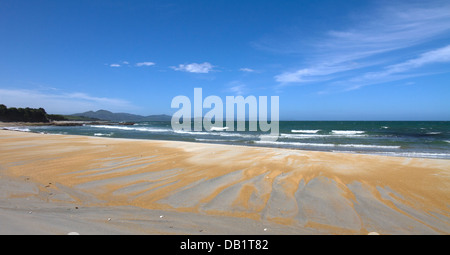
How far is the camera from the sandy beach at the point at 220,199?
11.8 ft

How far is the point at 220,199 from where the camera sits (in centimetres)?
494

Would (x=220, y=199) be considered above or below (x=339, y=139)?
above

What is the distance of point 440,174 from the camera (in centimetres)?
741

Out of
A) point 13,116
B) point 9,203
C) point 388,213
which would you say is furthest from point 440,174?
point 13,116

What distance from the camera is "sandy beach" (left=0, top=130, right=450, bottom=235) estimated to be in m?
3.60

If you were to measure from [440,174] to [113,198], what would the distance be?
9.86 metres

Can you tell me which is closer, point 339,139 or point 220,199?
point 220,199

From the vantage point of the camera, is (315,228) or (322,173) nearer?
(315,228)

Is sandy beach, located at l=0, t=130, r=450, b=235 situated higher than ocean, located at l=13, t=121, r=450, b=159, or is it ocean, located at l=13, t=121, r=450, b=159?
sandy beach, located at l=0, t=130, r=450, b=235

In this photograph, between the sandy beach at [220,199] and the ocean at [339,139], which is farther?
the ocean at [339,139]

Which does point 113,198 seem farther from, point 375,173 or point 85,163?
point 375,173

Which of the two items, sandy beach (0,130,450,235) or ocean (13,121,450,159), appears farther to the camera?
ocean (13,121,450,159)

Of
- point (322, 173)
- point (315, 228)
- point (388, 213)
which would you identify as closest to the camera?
point (315, 228)

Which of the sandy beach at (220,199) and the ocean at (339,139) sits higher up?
the sandy beach at (220,199)
